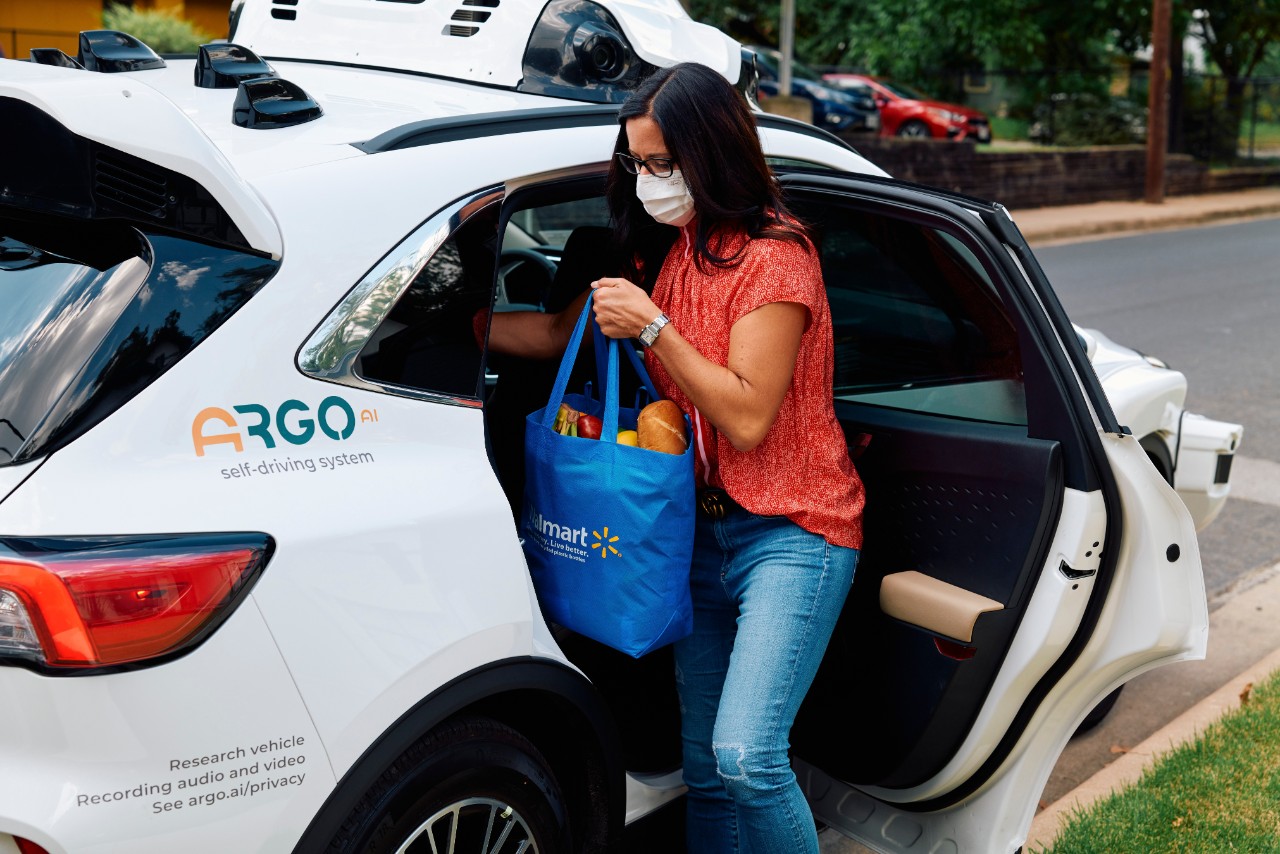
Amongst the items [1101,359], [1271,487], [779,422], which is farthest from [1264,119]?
[779,422]

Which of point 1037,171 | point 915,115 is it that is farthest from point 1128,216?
point 915,115

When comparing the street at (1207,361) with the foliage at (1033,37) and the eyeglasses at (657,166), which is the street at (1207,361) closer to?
the eyeglasses at (657,166)

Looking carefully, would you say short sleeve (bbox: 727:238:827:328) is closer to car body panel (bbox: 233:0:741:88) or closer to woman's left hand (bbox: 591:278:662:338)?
woman's left hand (bbox: 591:278:662:338)

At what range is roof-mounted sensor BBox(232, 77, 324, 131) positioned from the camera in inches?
88.4

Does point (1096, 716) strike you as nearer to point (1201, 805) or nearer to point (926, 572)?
point (1201, 805)

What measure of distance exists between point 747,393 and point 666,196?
0.41 metres

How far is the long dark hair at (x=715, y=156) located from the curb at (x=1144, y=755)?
1757mm

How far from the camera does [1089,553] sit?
8.04 feet

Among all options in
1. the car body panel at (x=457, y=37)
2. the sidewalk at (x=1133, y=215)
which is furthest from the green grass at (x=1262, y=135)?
the car body panel at (x=457, y=37)

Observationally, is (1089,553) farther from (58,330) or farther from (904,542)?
(58,330)

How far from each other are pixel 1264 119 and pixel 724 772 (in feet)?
98.1

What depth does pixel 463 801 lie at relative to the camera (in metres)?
2.11

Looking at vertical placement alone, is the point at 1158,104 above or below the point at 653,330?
below

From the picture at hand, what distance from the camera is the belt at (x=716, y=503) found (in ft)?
8.03
